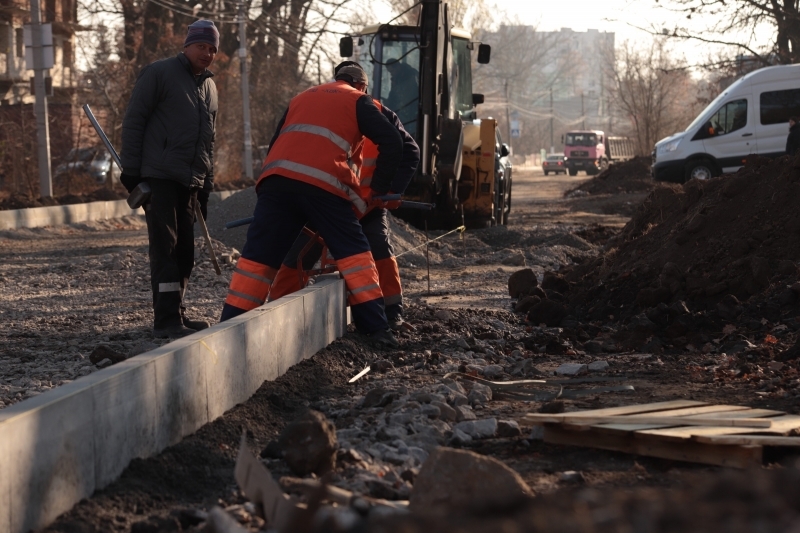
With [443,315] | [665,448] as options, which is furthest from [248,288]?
[665,448]

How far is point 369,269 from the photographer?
6.96m

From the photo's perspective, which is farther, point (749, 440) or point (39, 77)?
point (39, 77)

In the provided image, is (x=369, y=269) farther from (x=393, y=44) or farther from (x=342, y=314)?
(x=393, y=44)

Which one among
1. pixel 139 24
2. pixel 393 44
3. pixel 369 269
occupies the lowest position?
pixel 369 269

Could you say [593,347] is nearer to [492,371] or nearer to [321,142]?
[492,371]

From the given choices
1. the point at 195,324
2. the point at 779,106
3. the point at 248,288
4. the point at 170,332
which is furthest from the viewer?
the point at 779,106

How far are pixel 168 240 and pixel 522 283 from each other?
426 centimetres

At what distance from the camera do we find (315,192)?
6.83 meters

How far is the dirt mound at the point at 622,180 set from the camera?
1484 inches

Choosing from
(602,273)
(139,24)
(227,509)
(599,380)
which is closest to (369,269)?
(599,380)

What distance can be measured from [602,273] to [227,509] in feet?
24.8

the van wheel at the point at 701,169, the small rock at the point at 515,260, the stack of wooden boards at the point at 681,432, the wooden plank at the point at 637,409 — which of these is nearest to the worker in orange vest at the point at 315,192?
the wooden plank at the point at 637,409

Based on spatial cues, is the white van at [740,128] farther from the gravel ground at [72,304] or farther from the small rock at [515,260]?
the gravel ground at [72,304]

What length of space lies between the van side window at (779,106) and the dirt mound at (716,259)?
12.7m
